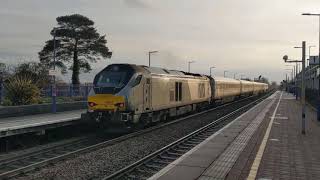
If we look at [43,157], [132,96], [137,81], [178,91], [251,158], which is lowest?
[43,157]

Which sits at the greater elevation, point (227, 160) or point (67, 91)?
point (67, 91)

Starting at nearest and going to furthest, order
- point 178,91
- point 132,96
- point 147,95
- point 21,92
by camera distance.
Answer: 1. point 132,96
2. point 147,95
3. point 178,91
4. point 21,92

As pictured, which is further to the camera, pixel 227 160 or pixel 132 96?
pixel 132 96

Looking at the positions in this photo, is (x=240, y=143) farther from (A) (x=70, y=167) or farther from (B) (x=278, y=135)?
(A) (x=70, y=167)

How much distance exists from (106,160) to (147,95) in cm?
719

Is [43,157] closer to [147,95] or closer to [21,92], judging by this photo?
[147,95]

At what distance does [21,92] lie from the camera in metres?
27.9

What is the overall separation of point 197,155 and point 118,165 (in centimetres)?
244

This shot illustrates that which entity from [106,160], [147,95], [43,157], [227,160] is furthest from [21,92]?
[227,160]

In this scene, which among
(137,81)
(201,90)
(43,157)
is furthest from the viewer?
(201,90)

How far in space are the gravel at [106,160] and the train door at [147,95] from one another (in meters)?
1.18

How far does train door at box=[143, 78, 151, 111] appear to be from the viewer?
20.0 m

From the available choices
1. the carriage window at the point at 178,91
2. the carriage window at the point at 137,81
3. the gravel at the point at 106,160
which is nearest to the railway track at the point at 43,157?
the gravel at the point at 106,160

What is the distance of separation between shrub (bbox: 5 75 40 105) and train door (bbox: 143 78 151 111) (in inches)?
418
